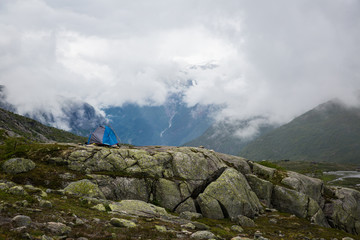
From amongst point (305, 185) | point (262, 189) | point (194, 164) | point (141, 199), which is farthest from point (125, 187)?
point (305, 185)

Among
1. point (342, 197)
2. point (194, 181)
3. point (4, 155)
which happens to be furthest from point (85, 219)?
point (342, 197)

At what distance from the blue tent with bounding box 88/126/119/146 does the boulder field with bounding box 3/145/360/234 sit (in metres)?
9.94

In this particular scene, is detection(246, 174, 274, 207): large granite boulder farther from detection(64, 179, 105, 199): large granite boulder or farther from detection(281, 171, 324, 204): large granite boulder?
detection(64, 179, 105, 199): large granite boulder

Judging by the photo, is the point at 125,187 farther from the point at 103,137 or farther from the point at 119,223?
the point at 103,137

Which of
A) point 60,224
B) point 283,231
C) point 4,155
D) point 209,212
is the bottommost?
point 283,231

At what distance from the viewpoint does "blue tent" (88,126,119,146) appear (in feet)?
170

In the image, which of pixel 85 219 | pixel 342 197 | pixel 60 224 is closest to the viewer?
pixel 60 224

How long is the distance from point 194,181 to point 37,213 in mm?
27273

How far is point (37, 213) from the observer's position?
55.9 feet

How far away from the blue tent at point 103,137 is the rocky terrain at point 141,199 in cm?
1113

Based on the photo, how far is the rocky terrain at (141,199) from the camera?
1712 cm

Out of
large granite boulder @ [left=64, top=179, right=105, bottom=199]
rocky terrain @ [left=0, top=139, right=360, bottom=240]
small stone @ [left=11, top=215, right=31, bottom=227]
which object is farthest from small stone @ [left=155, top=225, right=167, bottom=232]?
large granite boulder @ [left=64, top=179, right=105, bottom=199]

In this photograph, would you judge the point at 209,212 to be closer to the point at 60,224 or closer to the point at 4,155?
Result: the point at 60,224

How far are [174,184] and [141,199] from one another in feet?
20.5
